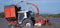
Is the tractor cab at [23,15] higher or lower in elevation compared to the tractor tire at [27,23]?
higher

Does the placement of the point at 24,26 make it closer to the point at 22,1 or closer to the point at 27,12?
the point at 27,12

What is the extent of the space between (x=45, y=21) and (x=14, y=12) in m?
3.44

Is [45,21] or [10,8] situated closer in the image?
[45,21]

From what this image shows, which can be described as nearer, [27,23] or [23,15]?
[27,23]

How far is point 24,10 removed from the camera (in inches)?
904

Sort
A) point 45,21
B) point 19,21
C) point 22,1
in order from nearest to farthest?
1. point 45,21
2. point 19,21
3. point 22,1

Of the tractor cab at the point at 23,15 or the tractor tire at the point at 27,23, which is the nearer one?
the tractor tire at the point at 27,23

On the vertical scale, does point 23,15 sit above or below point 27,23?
above

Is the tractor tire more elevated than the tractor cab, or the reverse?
the tractor cab

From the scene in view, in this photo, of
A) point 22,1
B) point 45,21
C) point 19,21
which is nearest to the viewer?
point 45,21

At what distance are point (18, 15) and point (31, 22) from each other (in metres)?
1.70

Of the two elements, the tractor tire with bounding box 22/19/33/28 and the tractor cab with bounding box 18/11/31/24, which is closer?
the tractor tire with bounding box 22/19/33/28

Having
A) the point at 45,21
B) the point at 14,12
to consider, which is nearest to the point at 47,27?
the point at 45,21

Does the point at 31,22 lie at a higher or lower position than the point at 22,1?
lower
